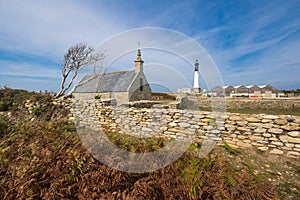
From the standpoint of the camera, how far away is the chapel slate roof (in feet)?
48.2

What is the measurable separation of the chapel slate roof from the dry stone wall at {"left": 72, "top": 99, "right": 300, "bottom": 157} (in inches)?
302

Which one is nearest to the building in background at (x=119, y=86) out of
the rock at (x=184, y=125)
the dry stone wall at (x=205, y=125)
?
the dry stone wall at (x=205, y=125)

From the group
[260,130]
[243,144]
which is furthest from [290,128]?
[243,144]

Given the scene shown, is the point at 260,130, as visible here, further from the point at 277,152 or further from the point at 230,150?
the point at 230,150

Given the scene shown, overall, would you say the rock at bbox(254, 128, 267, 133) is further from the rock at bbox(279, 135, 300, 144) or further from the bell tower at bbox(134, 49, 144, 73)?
the bell tower at bbox(134, 49, 144, 73)

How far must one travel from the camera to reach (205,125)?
15.7 feet

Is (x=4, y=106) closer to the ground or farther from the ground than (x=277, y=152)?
farther from the ground

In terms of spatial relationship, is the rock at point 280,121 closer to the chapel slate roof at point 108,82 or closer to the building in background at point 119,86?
the building in background at point 119,86

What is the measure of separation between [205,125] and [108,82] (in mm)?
13649

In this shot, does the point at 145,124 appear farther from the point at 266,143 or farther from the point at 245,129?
the point at 266,143

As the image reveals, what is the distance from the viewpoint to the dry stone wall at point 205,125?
3906mm

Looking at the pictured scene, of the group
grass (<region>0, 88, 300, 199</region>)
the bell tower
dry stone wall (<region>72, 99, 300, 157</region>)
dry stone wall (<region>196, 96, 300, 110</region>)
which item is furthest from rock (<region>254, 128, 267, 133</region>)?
dry stone wall (<region>196, 96, 300, 110</region>)

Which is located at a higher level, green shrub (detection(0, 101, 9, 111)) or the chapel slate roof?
the chapel slate roof

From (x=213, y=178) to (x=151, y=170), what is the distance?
106 cm
